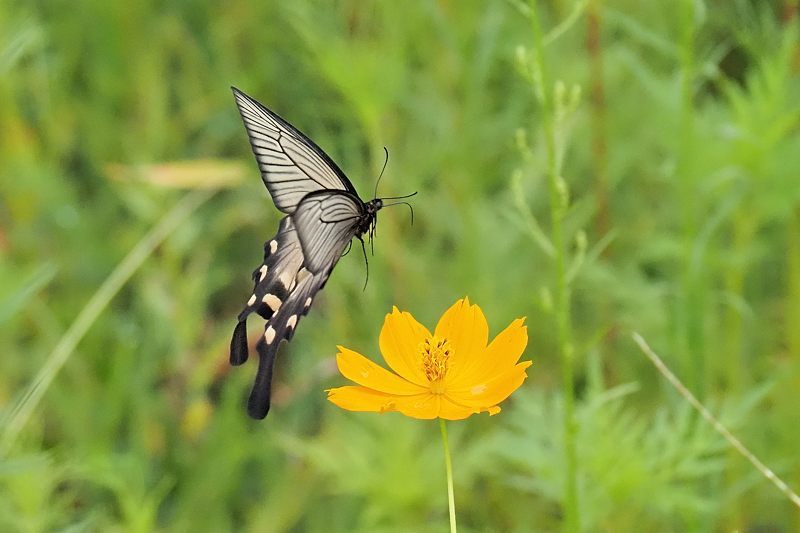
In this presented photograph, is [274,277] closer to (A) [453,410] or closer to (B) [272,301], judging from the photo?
(B) [272,301]

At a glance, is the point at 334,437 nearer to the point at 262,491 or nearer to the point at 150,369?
the point at 262,491

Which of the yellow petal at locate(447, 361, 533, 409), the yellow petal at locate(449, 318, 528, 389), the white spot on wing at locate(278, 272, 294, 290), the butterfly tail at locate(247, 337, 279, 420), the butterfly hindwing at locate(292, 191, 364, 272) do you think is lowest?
the butterfly tail at locate(247, 337, 279, 420)

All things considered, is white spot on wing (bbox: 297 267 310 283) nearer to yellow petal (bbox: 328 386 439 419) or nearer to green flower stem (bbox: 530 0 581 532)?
yellow petal (bbox: 328 386 439 419)

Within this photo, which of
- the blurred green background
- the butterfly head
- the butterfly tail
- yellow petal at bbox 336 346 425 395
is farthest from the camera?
the blurred green background

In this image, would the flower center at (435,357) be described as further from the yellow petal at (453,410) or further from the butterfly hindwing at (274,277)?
the butterfly hindwing at (274,277)

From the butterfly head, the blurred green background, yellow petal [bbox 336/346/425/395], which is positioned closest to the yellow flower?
yellow petal [bbox 336/346/425/395]

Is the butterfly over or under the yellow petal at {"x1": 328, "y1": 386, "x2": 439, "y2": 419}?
over

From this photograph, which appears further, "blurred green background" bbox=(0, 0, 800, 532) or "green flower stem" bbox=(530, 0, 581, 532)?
"blurred green background" bbox=(0, 0, 800, 532)

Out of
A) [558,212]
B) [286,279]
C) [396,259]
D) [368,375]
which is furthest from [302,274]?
[396,259]
